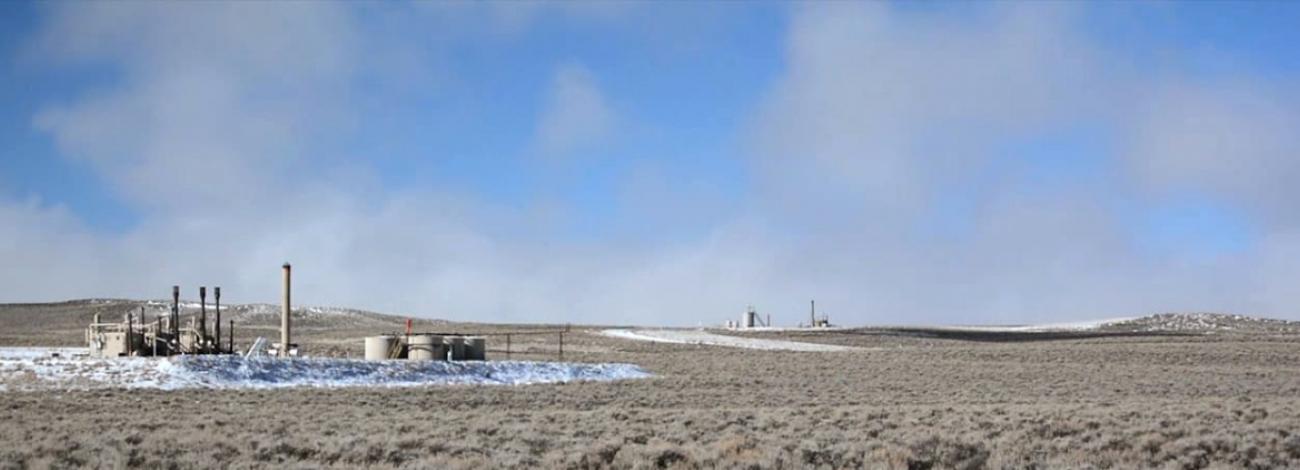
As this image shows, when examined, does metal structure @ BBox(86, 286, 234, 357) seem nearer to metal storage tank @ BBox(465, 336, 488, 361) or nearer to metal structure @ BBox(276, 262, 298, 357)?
metal structure @ BBox(276, 262, 298, 357)

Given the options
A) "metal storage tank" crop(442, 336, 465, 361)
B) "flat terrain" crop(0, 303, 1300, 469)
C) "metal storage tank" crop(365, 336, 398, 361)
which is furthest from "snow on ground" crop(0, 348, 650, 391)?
"metal storage tank" crop(365, 336, 398, 361)

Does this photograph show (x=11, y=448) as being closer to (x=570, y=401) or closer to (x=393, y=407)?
(x=393, y=407)

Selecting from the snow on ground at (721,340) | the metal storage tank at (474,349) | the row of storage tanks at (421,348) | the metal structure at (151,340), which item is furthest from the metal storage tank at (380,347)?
the snow on ground at (721,340)

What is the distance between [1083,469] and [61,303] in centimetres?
9869

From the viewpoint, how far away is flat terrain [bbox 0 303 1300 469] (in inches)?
645

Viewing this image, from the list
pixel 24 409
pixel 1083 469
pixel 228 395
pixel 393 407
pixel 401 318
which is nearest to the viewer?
pixel 1083 469

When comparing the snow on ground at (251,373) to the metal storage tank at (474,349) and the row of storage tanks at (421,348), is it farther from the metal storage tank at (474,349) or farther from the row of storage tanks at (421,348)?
the metal storage tank at (474,349)

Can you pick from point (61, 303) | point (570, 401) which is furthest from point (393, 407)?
point (61, 303)

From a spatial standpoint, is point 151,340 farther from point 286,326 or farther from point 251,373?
point 251,373

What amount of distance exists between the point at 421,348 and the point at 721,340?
2806 cm

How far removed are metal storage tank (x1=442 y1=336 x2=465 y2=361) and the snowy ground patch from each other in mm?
3127

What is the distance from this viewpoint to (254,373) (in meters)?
33.8

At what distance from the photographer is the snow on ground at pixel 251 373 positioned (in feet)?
104

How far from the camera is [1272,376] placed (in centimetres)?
4303
